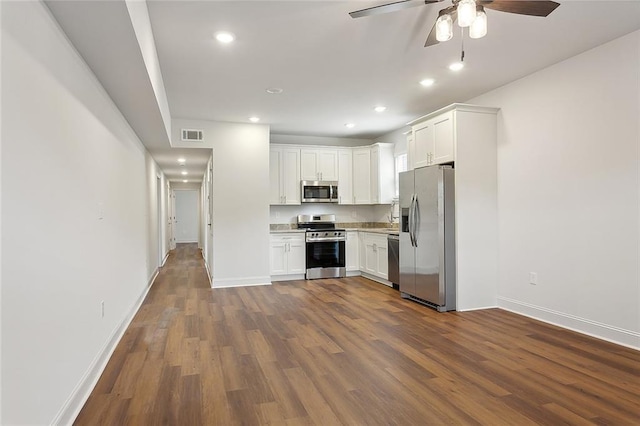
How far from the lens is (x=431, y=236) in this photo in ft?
15.0

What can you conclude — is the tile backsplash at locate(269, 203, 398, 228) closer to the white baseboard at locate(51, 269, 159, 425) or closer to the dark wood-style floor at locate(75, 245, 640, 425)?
the dark wood-style floor at locate(75, 245, 640, 425)

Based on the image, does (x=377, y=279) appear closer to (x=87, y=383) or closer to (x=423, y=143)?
(x=423, y=143)

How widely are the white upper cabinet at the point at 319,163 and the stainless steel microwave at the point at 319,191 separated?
0.11 metres

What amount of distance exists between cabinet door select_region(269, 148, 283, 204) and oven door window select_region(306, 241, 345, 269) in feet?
3.46

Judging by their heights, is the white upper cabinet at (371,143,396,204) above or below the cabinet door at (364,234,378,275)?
above

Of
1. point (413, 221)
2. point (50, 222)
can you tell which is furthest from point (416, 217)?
point (50, 222)

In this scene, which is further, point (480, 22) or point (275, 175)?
point (275, 175)

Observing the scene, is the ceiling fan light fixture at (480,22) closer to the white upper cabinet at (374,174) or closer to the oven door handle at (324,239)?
the white upper cabinet at (374,174)

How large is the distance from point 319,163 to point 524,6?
4923 millimetres

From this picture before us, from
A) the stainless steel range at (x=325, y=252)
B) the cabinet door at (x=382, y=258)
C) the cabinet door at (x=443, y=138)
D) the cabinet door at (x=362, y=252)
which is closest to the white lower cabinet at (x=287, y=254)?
the stainless steel range at (x=325, y=252)

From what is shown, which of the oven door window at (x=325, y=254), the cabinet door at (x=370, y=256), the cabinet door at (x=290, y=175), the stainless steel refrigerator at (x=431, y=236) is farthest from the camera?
the cabinet door at (x=290, y=175)

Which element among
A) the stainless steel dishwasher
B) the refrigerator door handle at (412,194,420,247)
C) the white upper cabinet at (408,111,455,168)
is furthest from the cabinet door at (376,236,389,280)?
the white upper cabinet at (408,111,455,168)

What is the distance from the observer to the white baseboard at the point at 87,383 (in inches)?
81.1

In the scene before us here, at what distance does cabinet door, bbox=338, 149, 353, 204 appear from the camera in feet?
23.5
